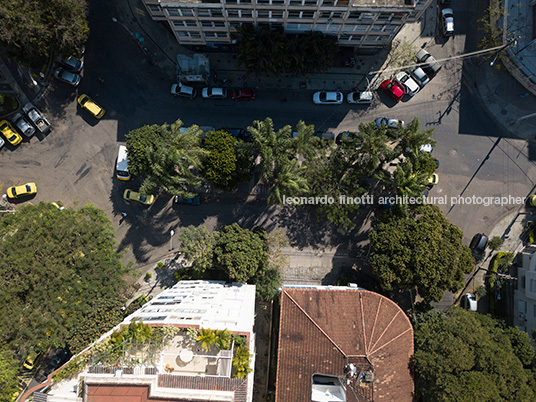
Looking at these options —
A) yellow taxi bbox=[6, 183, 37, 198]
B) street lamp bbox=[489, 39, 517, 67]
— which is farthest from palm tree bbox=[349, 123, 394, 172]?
yellow taxi bbox=[6, 183, 37, 198]

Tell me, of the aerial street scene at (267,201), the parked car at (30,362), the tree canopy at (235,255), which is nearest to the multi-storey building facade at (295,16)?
the aerial street scene at (267,201)

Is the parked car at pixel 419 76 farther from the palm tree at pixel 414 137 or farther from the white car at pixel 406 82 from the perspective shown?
the palm tree at pixel 414 137

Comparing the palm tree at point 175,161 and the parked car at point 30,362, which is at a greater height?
the palm tree at point 175,161

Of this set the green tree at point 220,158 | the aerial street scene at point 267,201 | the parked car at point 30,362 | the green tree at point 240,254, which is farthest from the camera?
the parked car at point 30,362

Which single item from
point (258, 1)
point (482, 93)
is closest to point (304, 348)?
point (258, 1)

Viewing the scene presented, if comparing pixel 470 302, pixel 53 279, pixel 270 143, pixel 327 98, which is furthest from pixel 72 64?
pixel 470 302

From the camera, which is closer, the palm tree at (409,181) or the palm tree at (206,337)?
the palm tree at (206,337)

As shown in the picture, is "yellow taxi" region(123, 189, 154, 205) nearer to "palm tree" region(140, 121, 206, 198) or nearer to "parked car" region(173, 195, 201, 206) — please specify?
"parked car" region(173, 195, 201, 206)
